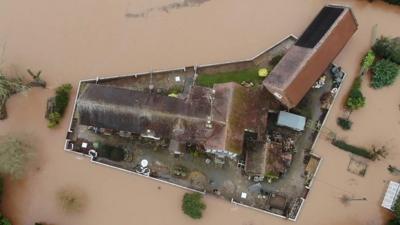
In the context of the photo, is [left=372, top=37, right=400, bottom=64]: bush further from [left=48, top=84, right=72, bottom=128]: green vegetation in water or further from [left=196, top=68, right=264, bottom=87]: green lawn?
[left=48, top=84, right=72, bottom=128]: green vegetation in water

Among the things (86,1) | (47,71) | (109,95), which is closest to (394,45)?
(109,95)

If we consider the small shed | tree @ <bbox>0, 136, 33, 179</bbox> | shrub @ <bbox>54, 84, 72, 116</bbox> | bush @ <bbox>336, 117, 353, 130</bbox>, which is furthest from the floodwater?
the small shed

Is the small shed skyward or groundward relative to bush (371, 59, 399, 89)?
groundward

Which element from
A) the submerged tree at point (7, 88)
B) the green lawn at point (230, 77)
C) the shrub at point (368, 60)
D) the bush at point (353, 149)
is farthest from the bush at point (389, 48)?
the submerged tree at point (7, 88)

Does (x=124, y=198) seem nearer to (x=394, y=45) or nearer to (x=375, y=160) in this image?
(x=375, y=160)

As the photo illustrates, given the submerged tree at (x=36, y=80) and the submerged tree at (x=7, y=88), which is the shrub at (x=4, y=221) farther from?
the submerged tree at (x=36, y=80)
